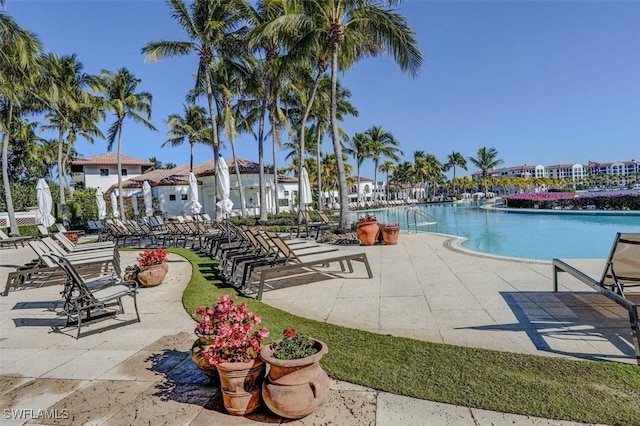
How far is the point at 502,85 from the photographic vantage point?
67.3ft

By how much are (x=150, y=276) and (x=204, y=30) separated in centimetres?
1532

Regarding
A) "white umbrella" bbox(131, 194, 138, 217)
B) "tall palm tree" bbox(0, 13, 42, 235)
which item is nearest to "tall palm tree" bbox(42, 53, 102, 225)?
"tall palm tree" bbox(0, 13, 42, 235)

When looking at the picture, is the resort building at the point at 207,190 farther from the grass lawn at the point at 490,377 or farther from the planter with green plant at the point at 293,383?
the planter with green plant at the point at 293,383

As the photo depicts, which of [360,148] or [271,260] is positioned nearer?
[271,260]

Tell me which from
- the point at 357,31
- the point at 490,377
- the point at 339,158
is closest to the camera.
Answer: the point at 490,377

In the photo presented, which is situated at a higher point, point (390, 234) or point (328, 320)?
point (390, 234)

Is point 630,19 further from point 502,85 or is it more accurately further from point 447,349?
point 447,349

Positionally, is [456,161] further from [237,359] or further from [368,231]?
[237,359]

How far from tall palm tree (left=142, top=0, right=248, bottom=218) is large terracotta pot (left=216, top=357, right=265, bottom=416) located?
16.5 m

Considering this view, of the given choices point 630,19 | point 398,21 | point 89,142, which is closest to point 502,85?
point 630,19

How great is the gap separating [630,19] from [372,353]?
44.6 feet

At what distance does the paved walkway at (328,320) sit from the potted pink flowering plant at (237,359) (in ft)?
0.41

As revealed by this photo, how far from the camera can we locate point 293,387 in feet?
8.07

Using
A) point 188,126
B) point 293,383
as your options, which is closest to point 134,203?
point 188,126
